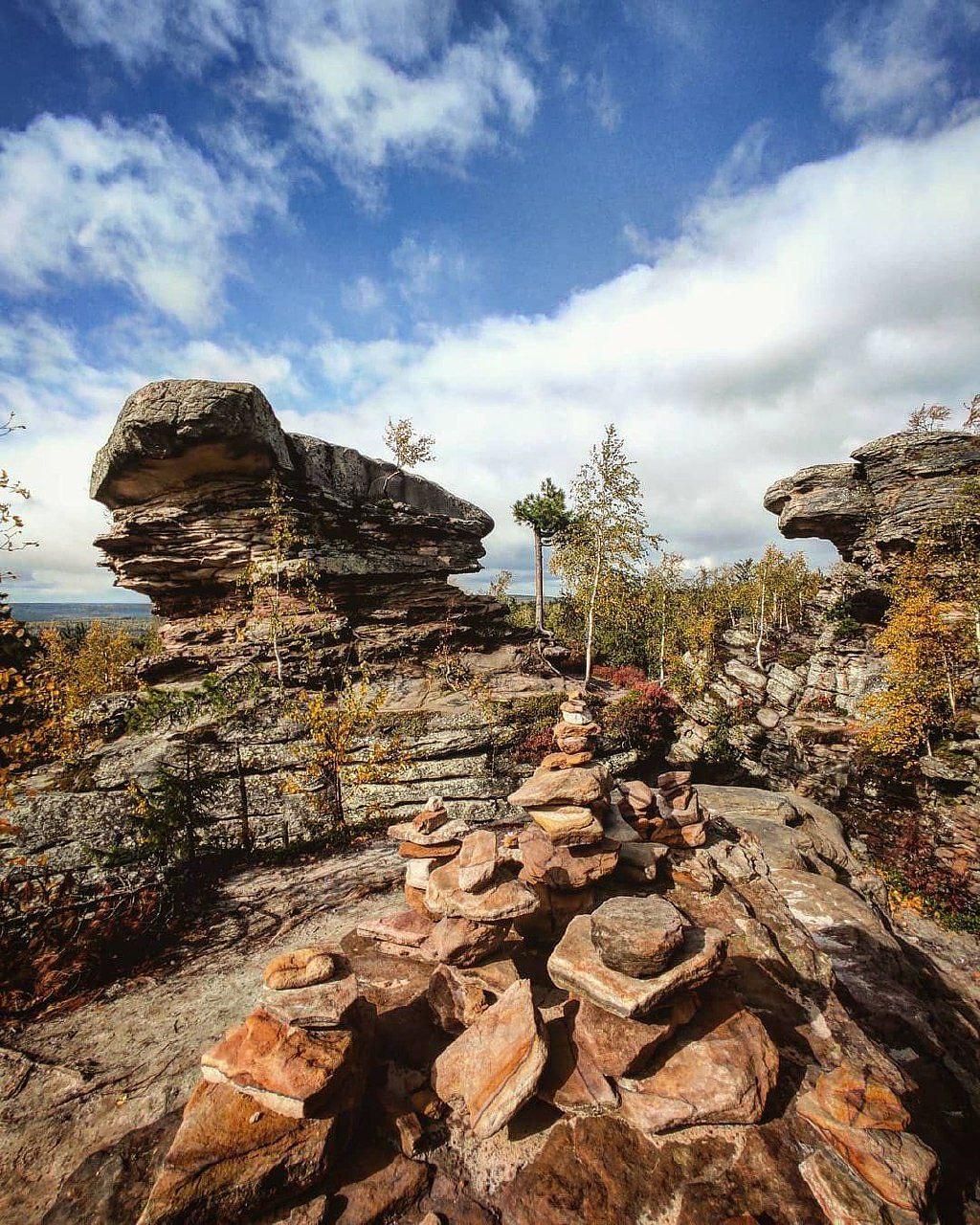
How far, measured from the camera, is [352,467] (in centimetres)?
2150

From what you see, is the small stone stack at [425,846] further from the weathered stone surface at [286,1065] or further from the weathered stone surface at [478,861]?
the weathered stone surface at [286,1065]

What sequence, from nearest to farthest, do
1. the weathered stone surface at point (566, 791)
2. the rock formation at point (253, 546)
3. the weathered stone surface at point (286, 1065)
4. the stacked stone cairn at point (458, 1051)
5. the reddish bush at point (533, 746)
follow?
the stacked stone cairn at point (458, 1051)
the weathered stone surface at point (286, 1065)
the weathered stone surface at point (566, 791)
the reddish bush at point (533, 746)
the rock formation at point (253, 546)

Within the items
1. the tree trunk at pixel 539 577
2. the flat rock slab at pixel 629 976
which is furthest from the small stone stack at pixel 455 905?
the tree trunk at pixel 539 577

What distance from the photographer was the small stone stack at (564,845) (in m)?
6.88

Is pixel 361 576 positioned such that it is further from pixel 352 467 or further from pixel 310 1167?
pixel 310 1167

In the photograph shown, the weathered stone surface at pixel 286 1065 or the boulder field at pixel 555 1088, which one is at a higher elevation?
the weathered stone surface at pixel 286 1065

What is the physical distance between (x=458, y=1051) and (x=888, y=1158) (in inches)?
146

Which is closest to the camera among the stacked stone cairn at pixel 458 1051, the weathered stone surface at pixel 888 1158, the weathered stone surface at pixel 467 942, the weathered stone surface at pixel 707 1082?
the weathered stone surface at pixel 888 1158

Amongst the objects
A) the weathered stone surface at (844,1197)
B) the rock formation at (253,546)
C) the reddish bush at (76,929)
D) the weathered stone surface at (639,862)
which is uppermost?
the rock formation at (253,546)

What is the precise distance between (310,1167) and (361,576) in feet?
57.4

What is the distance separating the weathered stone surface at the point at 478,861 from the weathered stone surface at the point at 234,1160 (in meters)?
2.50

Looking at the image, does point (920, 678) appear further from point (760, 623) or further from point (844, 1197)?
point (844, 1197)

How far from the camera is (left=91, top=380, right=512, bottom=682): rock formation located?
15.8 m

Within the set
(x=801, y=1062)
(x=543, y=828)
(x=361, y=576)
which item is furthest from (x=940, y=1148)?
(x=361, y=576)
